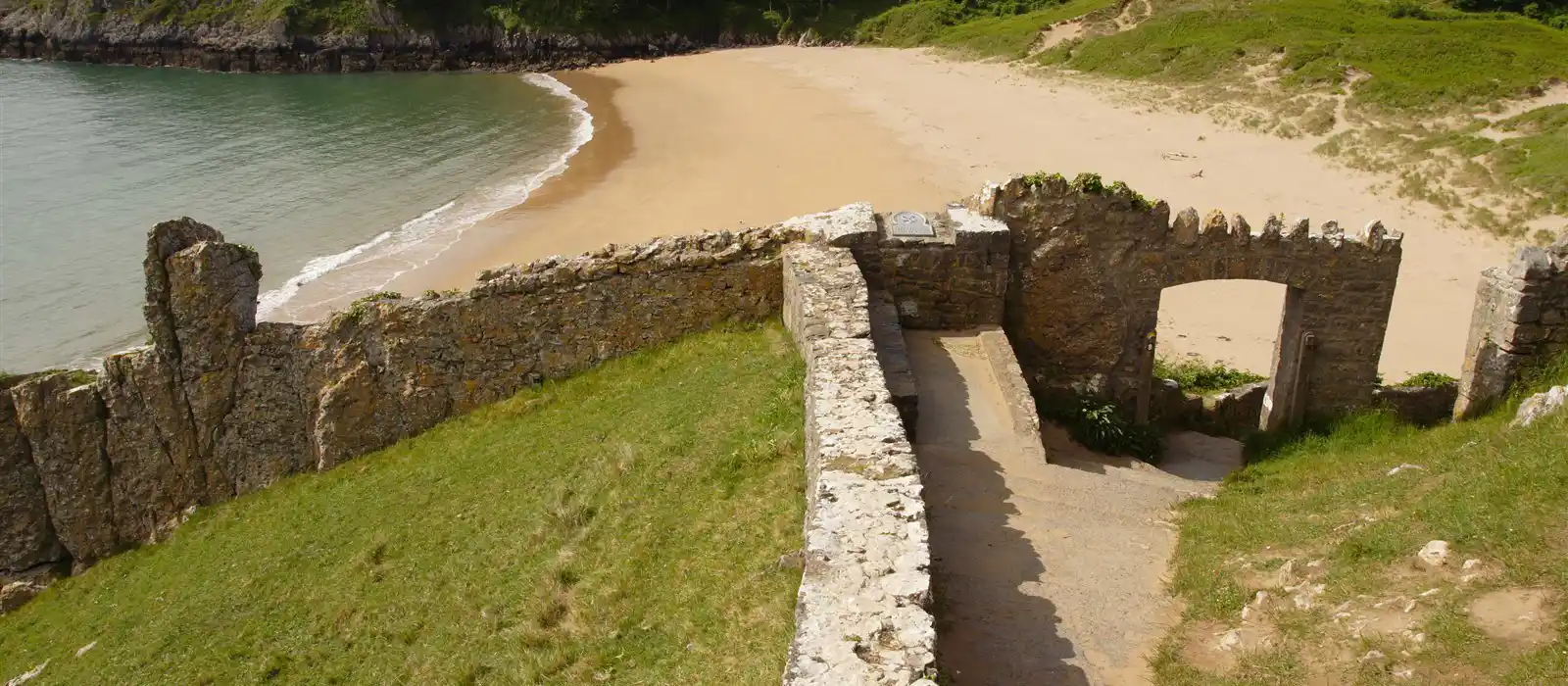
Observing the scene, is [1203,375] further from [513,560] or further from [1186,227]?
[513,560]

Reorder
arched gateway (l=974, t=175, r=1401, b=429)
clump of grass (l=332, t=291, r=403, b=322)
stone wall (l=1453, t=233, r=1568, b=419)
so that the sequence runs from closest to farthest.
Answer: stone wall (l=1453, t=233, r=1568, b=419)
arched gateway (l=974, t=175, r=1401, b=429)
clump of grass (l=332, t=291, r=403, b=322)

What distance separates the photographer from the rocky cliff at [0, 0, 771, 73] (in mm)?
75750

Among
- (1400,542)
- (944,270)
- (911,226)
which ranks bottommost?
(1400,542)

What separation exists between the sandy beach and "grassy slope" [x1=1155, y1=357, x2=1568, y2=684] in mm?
9957

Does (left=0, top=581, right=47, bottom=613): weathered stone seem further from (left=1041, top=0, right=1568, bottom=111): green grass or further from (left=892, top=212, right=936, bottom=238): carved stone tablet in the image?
(left=1041, top=0, right=1568, bottom=111): green grass

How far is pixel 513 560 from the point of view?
9.63 m

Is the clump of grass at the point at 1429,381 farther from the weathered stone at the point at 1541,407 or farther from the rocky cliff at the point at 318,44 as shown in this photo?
the rocky cliff at the point at 318,44

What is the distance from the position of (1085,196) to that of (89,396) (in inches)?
499

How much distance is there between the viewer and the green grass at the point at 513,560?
25.0ft

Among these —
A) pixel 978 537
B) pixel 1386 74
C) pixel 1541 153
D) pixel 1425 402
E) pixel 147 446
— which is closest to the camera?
pixel 978 537

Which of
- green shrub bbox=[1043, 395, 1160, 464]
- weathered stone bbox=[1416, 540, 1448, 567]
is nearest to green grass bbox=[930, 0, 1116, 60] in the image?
green shrub bbox=[1043, 395, 1160, 464]

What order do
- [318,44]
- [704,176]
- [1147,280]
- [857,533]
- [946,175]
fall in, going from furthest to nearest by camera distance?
[318,44] → [704,176] → [946,175] → [1147,280] → [857,533]

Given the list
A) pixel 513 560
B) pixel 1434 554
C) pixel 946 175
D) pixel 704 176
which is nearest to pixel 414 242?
pixel 704 176

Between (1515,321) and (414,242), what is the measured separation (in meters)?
25.6
